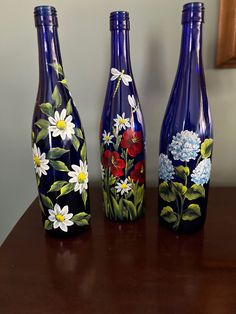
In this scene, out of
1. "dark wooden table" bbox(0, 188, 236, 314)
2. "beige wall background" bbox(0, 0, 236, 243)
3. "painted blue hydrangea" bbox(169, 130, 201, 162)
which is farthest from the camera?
"beige wall background" bbox(0, 0, 236, 243)

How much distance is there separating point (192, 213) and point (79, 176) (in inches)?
8.6

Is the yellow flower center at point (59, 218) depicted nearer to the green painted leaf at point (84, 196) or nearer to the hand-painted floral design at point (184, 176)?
the green painted leaf at point (84, 196)

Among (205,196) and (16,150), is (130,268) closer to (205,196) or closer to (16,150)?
(205,196)

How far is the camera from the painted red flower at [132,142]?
0.50m

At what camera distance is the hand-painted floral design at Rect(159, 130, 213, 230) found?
0.47m

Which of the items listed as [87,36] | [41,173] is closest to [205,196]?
[41,173]

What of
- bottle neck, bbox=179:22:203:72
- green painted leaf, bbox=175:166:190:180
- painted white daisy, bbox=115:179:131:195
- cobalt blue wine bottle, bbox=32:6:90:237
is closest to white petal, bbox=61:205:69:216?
cobalt blue wine bottle, bbox=32:6:90:237

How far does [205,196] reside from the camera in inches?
19.9

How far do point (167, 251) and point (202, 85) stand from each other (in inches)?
11.3

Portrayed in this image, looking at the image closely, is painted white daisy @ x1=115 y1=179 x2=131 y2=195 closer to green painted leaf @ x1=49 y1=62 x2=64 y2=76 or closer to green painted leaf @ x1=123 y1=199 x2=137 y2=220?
green painted leaf @ x1=123 y1=199 x2=137 y2=220

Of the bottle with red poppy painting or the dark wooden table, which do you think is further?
the bottle with red poppy painting

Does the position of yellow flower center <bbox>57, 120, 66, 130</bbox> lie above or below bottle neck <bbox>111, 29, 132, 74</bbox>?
below

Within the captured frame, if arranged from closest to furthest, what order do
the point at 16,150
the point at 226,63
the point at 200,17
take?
the point at 200,17, the point at 226,63, the point at 16,150

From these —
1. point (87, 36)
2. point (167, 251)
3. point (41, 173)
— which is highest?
point (87, 36)
